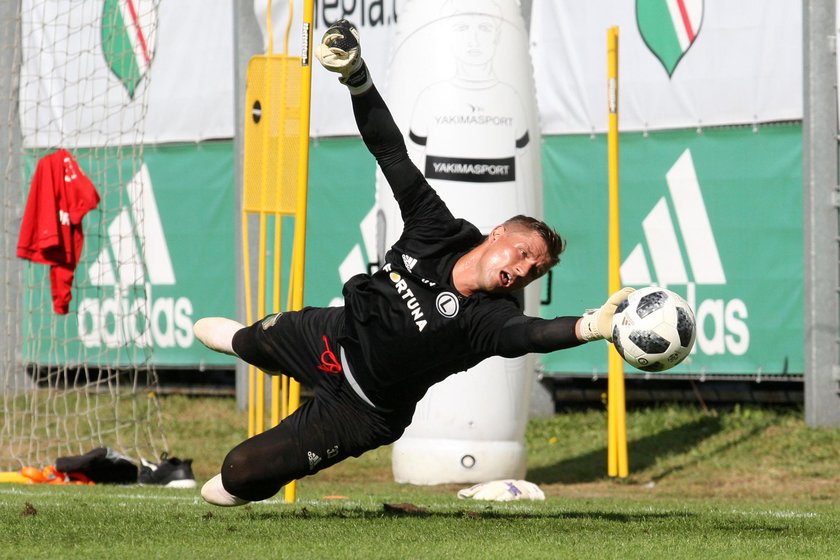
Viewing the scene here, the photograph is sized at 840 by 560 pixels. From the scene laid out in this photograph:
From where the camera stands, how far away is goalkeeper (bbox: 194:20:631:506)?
5.93 m

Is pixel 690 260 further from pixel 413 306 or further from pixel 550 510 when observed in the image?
pixel 413 306

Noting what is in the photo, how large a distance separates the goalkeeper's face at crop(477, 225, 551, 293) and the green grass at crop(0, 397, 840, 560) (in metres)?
1.18

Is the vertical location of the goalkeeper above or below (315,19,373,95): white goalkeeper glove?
below

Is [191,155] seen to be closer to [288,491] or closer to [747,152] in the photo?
[747,152]

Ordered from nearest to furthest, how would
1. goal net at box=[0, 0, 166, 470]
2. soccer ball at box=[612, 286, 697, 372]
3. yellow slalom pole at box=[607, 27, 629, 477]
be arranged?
soccer ball at box=[612, 286, 697, 372] → yellow slalom pole at box=[607, 27, 629, 477] → goal net at box=[0, 0, 166, 470]

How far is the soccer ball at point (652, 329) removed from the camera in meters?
5.08

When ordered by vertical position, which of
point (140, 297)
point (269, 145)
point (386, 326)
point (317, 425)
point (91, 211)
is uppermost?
point (269, 145)

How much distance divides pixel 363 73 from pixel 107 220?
967cm

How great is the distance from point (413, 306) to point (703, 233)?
725 cm

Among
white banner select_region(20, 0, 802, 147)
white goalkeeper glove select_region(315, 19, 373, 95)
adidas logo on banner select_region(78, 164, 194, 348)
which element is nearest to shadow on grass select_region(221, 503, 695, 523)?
white goalkeeper glove select_region(315, 19, 373, 95)

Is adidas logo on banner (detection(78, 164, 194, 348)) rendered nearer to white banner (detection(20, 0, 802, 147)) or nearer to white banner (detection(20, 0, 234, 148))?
white banner (detection(20, 0, 234, 148))

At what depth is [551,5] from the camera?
44.0 ft

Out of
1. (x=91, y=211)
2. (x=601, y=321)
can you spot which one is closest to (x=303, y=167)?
(x=601, y=321)

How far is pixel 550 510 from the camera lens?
7.72 m
